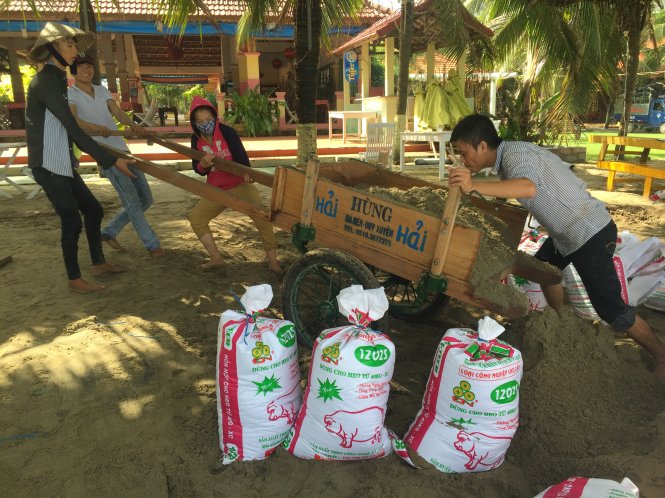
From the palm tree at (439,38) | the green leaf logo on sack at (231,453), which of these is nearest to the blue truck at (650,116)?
the palm tree at (439,38)

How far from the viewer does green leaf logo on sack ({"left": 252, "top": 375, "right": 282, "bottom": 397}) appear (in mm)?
2307

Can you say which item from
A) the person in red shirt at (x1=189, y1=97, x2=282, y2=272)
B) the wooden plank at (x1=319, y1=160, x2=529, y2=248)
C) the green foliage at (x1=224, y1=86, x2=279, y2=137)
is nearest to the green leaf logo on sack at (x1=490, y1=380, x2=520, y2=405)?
the wooden plank at (x1=319, y1=160, x2=529, y2=248)

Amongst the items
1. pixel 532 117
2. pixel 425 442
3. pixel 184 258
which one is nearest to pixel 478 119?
pixel 425 442

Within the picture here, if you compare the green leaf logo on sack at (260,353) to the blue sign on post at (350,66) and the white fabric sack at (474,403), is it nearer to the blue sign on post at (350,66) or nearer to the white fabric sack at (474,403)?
the white fabric sack at (474,403)

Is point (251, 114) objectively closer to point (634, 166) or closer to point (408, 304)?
point (634, 166)

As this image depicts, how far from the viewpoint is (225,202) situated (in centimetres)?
338

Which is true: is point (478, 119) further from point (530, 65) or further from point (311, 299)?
point (530, 65)

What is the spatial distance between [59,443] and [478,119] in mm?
2591

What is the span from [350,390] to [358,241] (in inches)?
37.1

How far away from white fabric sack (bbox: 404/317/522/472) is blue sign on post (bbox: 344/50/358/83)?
1299 centimetres

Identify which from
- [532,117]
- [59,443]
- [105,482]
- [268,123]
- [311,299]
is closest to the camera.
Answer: [105,482]

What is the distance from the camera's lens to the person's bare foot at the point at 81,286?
13.8ft

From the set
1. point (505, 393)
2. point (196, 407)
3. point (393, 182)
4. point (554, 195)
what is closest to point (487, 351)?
point (505, 393)

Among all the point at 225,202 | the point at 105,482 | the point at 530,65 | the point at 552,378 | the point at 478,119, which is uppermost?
the point at 530,65
